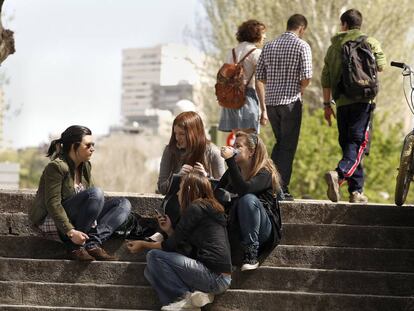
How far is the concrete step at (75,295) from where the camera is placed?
11.6 metres

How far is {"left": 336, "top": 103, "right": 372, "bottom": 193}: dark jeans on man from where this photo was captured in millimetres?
13391

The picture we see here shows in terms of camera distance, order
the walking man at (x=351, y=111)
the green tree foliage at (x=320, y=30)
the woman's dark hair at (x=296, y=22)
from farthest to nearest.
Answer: the green tree foliage at (x=320, y=30) < the woman's dark hair at (x=296, y=22) < the walking man at (x=351, y=111)

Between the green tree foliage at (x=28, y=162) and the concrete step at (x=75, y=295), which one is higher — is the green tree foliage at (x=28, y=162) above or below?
below

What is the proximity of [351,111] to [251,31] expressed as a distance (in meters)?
1.48

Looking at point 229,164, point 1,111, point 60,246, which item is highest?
point 229,164

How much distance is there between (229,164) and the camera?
37.9ft

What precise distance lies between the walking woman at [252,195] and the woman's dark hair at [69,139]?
48.1 inches

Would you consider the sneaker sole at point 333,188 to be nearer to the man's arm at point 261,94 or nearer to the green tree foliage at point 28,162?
the man's arm at point 261,94

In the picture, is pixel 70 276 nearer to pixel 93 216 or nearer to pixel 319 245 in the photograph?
pixel 93 216

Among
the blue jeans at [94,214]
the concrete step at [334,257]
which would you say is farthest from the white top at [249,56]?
the blue jeans at [94,214]

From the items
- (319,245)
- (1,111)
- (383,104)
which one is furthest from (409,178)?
(383,104)

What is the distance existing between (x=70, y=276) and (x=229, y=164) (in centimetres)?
167

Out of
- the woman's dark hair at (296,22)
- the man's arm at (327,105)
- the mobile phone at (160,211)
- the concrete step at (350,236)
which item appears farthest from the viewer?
the woman's dark hair at (296,22)

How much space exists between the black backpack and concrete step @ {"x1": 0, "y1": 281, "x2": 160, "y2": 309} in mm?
3073
